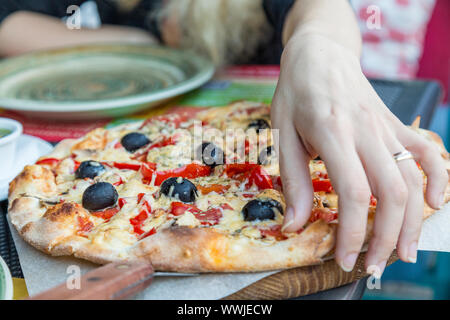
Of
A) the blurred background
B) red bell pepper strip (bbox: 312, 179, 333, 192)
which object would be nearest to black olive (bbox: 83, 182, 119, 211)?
red bell pepper strip (bbox: 312, 179, 333, 192)

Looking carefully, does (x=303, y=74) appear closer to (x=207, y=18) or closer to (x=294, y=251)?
(x=294, y=251)

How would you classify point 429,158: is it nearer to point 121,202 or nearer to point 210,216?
point 210,216

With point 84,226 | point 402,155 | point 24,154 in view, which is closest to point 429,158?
point 402,155

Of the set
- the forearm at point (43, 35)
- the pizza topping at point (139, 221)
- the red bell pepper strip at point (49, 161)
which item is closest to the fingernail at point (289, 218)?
the pizza topping at point (139, 221)

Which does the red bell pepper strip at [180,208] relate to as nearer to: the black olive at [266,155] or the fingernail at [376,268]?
the black olive at [266,155]

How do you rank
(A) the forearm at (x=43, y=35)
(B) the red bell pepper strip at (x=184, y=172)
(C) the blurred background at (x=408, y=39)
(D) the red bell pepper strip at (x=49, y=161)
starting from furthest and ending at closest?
1. (C) the blurred background at (x=408, y=39)
2. (A) the forearm at (x=43, y=35)
3. (D) the red bell pepper strip at (x=49, y=161)
4. (B) the red bell pepper strip at (x=184, y=172)

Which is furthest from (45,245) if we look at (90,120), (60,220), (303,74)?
(90,120)
